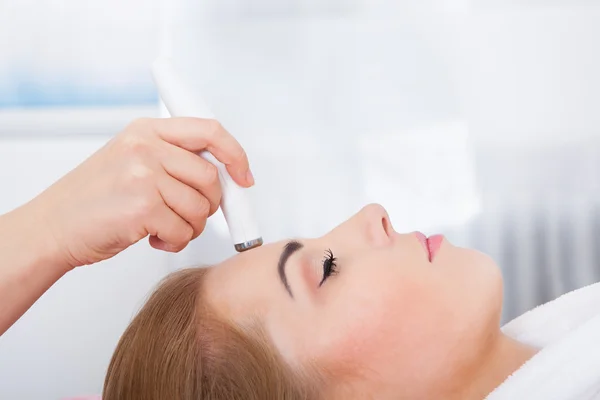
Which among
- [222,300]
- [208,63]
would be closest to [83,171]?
[222,300]

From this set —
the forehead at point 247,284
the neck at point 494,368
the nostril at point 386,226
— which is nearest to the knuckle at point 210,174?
the forehead at point 247,284

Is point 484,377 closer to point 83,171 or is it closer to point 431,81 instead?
point 83,171

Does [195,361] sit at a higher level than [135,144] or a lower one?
lower

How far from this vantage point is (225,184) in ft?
2.98

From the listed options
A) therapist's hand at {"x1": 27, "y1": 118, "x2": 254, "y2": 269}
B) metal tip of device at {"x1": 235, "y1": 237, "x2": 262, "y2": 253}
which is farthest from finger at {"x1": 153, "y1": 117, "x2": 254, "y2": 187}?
metal tip of device at {"x1": 235, "y1": 237, "x2": 262, "y2": 253}

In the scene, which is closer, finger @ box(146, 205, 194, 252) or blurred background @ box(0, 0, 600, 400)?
finger @ box(146, 205, 194, 252)

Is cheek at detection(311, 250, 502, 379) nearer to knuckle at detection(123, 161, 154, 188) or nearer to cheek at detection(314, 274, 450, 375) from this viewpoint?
cheek at detection(314, 274, 450, 375)

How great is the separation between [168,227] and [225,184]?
10 cm

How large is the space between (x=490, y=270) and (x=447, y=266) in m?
0.07

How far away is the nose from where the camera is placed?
3.24 feet

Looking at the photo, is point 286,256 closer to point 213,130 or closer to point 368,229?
point 368,229

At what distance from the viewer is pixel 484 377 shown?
0.99 meters

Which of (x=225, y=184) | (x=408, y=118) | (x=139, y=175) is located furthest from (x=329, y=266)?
(x=408, y=118)

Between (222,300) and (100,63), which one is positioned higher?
(100,63)
